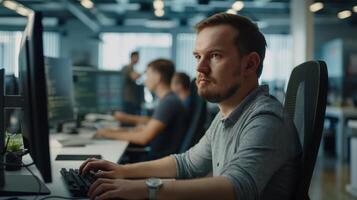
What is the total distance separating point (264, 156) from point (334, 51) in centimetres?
889

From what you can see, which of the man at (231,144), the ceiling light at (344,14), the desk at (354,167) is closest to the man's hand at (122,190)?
the man at (231,144)

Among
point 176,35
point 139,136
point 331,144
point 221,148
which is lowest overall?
point 331,144

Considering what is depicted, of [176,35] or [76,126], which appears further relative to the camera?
[176,35]

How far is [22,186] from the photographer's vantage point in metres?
1.28

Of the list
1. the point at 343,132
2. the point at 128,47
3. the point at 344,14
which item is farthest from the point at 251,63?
the point at 128,47

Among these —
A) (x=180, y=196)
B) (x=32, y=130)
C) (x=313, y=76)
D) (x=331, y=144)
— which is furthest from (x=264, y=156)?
(x=331, y=144)

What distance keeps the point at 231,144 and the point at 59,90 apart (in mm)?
1644

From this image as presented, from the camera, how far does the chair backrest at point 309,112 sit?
110 cm

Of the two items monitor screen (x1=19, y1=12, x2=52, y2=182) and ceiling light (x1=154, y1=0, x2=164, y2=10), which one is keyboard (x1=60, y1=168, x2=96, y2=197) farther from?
ceiling light (x1=154, y1=0, x2=164, y2=10)

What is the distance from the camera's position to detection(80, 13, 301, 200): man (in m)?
0.99

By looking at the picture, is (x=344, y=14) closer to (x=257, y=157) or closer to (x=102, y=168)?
(x=102, y=168)

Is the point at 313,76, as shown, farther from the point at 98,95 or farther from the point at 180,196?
the point at 98,95

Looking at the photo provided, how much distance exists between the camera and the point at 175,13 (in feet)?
33.8

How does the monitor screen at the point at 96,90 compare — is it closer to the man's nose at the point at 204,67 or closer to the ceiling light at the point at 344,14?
the man's nose at the point at 204,67
